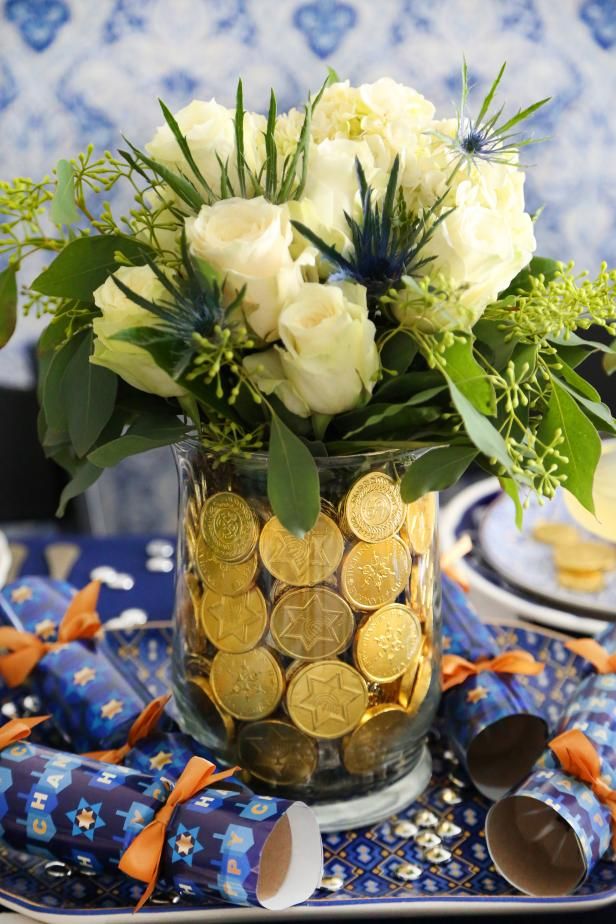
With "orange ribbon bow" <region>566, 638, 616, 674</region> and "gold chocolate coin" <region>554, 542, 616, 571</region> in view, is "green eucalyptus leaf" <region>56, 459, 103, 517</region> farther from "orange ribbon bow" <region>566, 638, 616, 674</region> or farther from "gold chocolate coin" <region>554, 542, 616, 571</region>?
"gold chocolate coin" <region>554, 542, 616, 571</region>

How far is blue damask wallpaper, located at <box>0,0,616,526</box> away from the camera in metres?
2.04

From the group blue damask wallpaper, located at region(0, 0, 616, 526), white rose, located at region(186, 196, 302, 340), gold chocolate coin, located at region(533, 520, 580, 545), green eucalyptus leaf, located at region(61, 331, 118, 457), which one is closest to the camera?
white rose, located at region(186, 196, 302, 340)

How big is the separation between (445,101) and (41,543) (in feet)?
4.77

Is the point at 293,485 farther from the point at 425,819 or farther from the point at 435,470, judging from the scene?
the point at 425,819

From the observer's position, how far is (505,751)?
71 centimetres

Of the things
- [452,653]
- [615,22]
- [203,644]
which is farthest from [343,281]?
[615,22]

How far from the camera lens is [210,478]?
60 centimetres

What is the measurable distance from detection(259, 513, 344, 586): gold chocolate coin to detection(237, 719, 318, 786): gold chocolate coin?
0.10m

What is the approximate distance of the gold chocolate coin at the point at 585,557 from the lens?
1.01 meters

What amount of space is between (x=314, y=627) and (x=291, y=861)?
14 cm

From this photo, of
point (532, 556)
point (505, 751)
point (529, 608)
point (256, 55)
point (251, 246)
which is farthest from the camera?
point (256, 55)

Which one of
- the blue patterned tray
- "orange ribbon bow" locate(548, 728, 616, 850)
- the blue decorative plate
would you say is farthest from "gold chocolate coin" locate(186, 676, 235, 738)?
the blue decorative plate

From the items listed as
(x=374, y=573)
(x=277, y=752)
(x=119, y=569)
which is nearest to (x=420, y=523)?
(x=374, y=573)

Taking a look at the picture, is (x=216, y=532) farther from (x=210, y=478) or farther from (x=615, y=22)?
(x=615, y=22)
